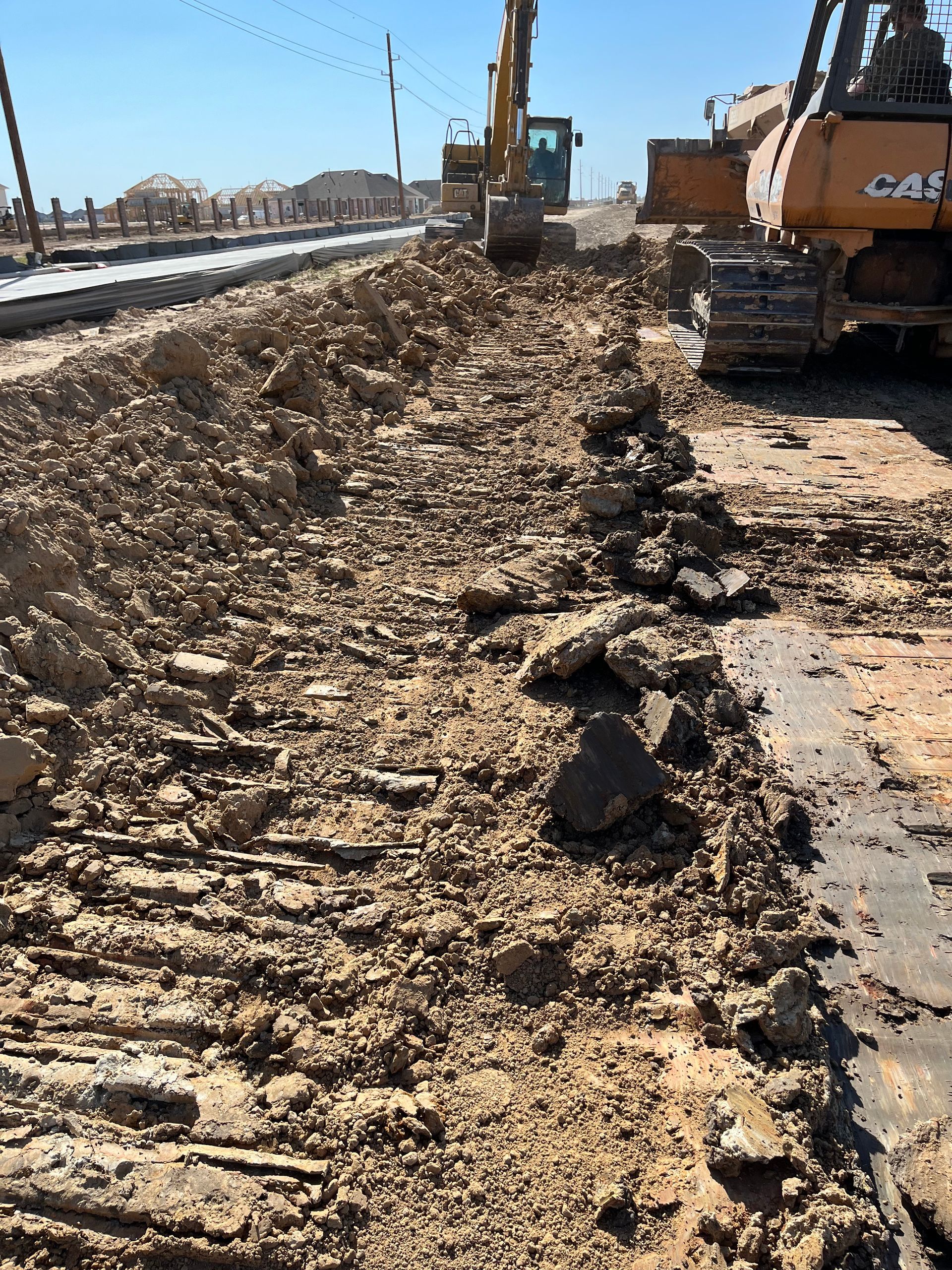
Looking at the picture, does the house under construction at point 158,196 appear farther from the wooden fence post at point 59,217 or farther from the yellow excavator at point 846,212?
the yellow excavator at point 846,212

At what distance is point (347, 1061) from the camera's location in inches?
97.6

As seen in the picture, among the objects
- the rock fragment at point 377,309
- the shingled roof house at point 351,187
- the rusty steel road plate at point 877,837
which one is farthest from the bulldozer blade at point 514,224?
the shingled roof house at point 351,187

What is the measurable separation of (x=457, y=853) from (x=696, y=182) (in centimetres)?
1197

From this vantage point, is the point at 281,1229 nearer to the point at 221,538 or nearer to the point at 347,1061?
the point at 347,1061

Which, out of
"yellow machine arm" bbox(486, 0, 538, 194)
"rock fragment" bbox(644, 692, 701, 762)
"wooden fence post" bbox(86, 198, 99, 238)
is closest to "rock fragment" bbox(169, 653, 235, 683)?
"rock fragment" bbox(644, 692, 701, 762)

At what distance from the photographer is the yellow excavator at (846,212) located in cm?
774

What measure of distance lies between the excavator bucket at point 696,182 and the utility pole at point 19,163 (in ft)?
42.1

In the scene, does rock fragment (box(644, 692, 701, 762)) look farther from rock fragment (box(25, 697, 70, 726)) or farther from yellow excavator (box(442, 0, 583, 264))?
yellow excavator (box(442, 0, 583, 264))

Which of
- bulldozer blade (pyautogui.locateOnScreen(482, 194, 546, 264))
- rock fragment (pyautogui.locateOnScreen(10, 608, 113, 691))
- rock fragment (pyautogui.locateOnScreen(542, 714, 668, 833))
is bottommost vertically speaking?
rock fragment (pyautogui.locateOnScreen(542, 714, 668, 833))

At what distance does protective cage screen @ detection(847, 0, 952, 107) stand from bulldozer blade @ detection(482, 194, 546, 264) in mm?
8207

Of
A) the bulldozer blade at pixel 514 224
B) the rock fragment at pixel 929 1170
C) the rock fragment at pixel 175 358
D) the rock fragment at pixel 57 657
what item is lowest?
the rock fragment at pixel 929 1170

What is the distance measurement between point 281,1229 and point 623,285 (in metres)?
14.0

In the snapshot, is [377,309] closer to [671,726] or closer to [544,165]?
[671,726]

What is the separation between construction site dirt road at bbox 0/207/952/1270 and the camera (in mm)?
2150
